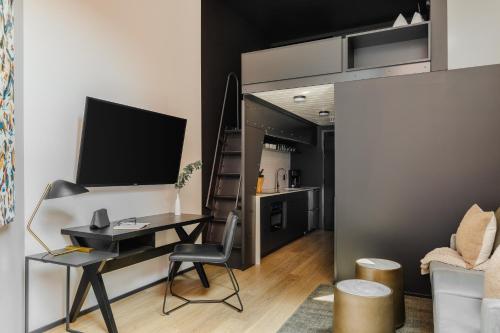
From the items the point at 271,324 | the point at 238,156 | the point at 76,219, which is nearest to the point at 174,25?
the point at 238,156

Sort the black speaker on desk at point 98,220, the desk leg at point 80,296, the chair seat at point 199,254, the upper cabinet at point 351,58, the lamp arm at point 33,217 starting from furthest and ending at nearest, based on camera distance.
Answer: the upper cabinet at point 351,58
the chair seat at point 199,254
the black speaker on desk at point 98,220
the desk leg at point 80,296
the lamp arm at point 33,217

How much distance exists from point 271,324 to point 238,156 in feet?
8.03

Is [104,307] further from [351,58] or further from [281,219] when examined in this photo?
[351,58]

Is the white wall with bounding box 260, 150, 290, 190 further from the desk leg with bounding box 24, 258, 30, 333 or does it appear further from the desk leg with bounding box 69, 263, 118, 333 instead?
the desk leg with bounding box 24, 258, 30, 333

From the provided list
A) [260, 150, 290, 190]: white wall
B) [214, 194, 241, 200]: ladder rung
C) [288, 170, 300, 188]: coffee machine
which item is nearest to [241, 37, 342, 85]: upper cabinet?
[214, 194, 241, 200]: ladder rung

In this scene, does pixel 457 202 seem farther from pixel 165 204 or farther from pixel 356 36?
pixel 165 204

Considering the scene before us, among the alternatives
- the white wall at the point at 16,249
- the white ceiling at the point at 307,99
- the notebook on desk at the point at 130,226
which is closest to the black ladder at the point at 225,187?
the white ceiling at the point at 307,99

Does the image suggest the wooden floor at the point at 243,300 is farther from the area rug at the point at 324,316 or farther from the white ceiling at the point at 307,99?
the white ceiling at the point at 307,99

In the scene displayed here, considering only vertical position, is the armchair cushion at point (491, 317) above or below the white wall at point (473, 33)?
below

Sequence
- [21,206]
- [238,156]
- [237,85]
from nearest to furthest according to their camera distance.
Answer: [21,206] → [238,156] → [237,85]

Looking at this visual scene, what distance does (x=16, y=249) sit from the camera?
2445mm

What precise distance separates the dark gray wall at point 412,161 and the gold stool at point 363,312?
1.32 m

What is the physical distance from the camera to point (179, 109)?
408 centimetres

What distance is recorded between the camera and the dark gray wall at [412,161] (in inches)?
122
